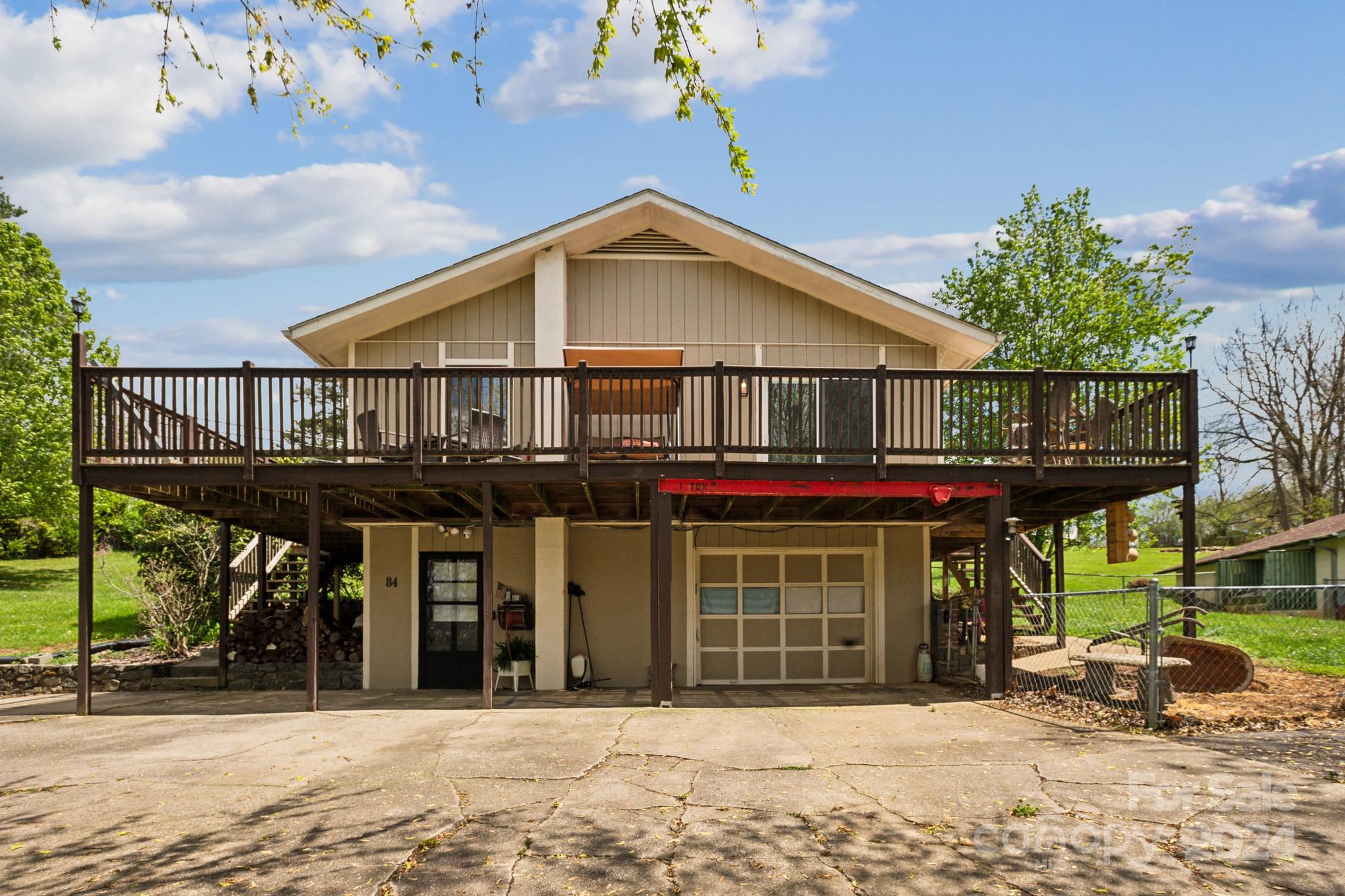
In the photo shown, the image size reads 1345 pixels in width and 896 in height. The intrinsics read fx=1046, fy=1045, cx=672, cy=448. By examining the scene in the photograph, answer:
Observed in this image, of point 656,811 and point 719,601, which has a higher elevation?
point 719,601

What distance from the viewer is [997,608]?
11969 millimetres

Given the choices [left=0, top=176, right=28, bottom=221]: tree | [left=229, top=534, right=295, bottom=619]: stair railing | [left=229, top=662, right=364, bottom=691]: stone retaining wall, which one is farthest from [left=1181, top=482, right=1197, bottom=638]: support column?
[left=0, top=176, right=28, bottom=221]: tree

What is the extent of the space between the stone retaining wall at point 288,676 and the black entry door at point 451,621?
976mm

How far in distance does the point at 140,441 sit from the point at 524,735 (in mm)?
5691

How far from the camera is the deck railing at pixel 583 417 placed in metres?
11.6

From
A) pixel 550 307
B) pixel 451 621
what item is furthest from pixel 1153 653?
pixel 451 621

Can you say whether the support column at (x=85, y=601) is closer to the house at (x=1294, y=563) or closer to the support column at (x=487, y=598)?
the support column at (x=487, y=598)

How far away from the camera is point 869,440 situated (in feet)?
41.7

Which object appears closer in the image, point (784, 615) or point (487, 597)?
point (487, 597)

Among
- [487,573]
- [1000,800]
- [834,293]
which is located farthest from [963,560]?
[1000,800]

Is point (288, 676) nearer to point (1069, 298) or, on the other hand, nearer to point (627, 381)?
point (627, 381)

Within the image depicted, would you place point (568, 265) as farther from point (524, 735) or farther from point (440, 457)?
point (524, 735)

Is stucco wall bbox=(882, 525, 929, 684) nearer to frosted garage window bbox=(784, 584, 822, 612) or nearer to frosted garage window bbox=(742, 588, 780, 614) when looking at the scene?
frosted garage window bbox=(784, 584, 822, 612)

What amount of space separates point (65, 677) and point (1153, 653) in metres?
13.7
